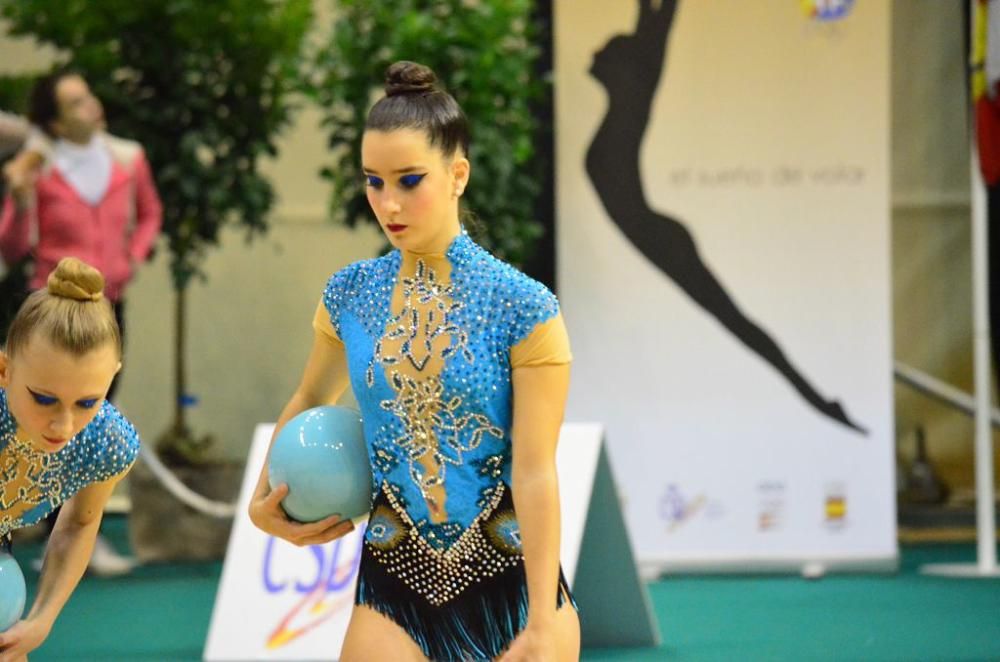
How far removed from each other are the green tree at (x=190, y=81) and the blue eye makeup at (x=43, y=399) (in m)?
4.73

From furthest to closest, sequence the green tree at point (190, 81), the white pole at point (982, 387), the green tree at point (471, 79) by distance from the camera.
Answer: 1. the green tree at point (190, 81)
2. the green tree at point (471, 79)
3. the white pole at point (982, 387)

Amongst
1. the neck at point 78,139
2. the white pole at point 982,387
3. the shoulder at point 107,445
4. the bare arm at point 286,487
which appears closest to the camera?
the bare arm at point 286,487

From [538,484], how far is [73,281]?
2.71 ft

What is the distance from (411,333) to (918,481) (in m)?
6.34

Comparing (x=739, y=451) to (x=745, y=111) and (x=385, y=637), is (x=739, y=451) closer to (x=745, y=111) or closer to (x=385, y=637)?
(x=745, y=111)

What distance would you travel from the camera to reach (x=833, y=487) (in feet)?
21.5

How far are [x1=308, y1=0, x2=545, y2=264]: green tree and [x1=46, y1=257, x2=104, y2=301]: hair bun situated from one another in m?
3.96

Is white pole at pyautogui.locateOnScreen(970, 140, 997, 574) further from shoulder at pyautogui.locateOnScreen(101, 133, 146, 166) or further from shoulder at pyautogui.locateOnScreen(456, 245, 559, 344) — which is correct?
shoulder at pyautogui.locateOnScreen(456, 245, 559, 344)

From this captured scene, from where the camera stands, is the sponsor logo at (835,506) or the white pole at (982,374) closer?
the white pole at (982,374)

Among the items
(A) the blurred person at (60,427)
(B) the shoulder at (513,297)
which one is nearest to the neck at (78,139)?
(A) the blurred person at (60,427)

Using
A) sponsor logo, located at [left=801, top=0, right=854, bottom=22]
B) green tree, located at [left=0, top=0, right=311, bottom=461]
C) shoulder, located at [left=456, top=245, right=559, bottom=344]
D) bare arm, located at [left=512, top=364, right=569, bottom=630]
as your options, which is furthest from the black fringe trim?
green tree, located at [left=0, top=0, right=311, bottom=461]

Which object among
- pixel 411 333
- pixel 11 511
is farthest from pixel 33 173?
pixel 411 333

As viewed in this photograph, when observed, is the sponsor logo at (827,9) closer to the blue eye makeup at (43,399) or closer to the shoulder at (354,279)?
Answer: the shoulder at (354,279)

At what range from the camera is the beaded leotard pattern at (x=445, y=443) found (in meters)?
2.47
